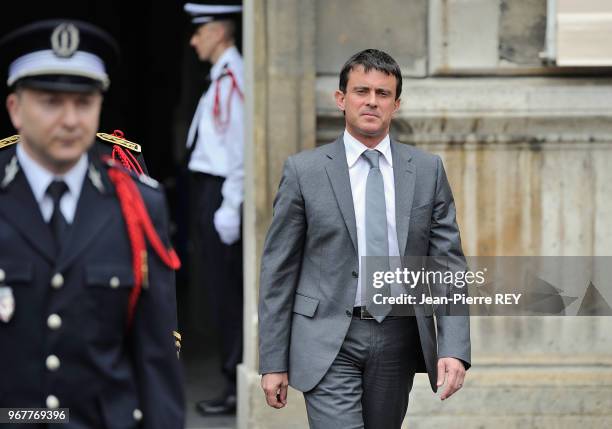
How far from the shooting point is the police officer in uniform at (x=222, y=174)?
8.14m

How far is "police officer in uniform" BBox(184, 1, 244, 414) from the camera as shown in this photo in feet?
26.7

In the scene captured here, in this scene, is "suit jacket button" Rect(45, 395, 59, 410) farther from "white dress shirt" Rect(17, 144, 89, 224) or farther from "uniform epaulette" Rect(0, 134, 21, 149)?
"uniform epaulette" Rect(0, 134, 21, 149)

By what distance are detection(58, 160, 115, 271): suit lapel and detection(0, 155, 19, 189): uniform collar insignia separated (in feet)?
0.63

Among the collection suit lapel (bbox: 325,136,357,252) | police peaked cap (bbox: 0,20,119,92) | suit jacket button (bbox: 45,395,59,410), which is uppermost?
police peaked cap (bbox: 0,20,119,92)

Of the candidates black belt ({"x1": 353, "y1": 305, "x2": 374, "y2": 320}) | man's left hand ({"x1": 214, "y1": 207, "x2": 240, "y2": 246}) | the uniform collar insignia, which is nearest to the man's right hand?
black belt ({"x1": 353, "y1": 305, "x2": 374, "y2": 320})

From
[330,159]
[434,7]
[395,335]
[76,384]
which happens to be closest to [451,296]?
[395,335]

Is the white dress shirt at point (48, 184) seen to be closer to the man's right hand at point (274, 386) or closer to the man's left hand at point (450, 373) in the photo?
the man's right hand at point (274, 386)

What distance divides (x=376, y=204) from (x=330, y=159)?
275mm

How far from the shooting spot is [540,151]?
25.4ft

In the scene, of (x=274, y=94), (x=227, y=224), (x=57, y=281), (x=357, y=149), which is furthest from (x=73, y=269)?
(x=227, y=224)

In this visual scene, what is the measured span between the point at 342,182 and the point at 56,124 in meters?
1.98

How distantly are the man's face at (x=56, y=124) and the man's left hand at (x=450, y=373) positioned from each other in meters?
2.19

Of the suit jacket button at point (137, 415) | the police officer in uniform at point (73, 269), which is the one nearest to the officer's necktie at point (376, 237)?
the police officer in uniform at point (73, 269)

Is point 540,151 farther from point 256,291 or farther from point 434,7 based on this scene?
point 256,291
